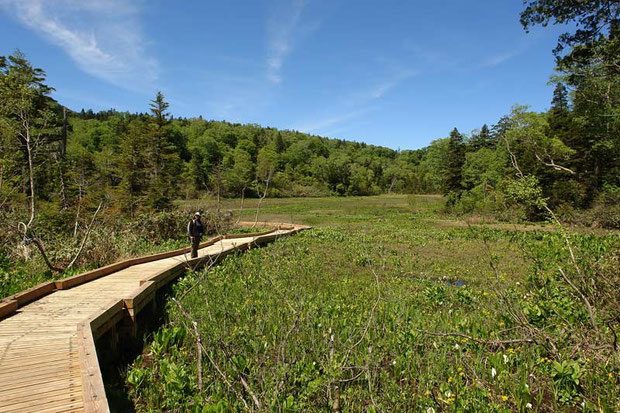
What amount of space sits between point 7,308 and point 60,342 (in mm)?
1961

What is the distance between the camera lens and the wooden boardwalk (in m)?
3.35

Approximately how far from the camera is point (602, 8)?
10.8m

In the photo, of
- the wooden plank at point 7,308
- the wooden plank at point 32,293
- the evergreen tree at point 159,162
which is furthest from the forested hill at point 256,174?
the wooden plank at point 7,308

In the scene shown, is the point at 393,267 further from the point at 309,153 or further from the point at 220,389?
the point at 309,153

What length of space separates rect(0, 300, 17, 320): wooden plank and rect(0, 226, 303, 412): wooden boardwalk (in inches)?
0.9

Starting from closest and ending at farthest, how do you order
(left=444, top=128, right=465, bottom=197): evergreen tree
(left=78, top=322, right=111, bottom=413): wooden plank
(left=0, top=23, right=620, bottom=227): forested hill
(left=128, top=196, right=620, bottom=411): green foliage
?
(left=78, top=322, right=111, bottom=413): wooden plank
(left=128, top=196, right=620, bottom=411): green foliage
(left=0, top=23, right=620, bottom=227): forested hill
(left=444, top=128, right=465, bottom=197): evergreen tree

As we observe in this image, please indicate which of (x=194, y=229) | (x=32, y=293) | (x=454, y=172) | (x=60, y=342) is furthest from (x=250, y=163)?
(x=60, y=342)

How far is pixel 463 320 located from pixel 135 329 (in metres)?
6.42

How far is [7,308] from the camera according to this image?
5.69 metres

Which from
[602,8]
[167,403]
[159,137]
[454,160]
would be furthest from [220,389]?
[454,160]

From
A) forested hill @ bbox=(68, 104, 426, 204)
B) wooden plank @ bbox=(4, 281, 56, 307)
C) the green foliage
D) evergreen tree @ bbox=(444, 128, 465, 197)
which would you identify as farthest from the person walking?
evergreen tree @ bbox=(444, 128, 465, 197)

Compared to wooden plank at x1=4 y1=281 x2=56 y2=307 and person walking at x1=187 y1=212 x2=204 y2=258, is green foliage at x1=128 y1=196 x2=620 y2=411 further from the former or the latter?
wooden plank at x1=4 y1=281 x2=56 y2=307

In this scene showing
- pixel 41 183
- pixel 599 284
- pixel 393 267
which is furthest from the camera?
pixel 41 183

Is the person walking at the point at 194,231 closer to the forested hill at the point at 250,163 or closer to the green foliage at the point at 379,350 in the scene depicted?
the green foliage at the point at 379,350
